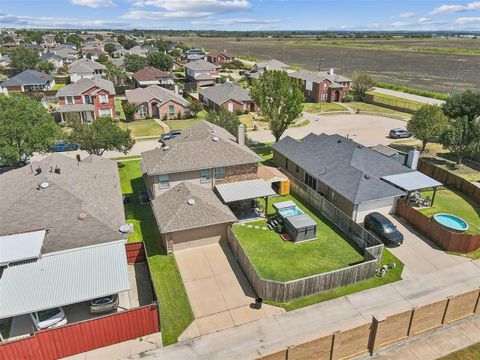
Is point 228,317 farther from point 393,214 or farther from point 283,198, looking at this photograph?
point 393,214

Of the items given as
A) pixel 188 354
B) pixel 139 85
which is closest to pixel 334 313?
pixel 188 354

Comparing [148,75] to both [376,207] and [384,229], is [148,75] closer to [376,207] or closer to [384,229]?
[376,207]

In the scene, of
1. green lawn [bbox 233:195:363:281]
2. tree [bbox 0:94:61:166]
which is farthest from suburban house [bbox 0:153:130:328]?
green lawn [bbox 233:195:363:281]

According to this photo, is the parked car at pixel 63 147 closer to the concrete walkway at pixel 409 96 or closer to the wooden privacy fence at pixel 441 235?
the wooden privacy fence at pixel 441 235

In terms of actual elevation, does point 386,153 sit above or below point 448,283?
above

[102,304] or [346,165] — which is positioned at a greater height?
[346,165]

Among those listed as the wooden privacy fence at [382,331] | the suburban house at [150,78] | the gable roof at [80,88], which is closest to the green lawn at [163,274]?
the wooden privacy fence at [382,331]

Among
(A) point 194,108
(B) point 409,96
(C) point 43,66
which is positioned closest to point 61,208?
(A) point 194,108
